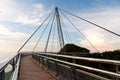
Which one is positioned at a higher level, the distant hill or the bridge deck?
the distant hill

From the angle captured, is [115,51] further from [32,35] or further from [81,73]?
[32,35]

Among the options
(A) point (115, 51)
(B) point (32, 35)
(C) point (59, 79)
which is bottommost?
(C) point (59, 79)

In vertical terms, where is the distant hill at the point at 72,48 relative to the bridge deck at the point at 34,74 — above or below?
above

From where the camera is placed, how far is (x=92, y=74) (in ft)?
29.1

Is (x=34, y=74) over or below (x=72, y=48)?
below

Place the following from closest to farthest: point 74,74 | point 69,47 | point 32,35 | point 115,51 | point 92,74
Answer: point 92,74
point 74,74
point 115,51
point 69,47
point 32,35

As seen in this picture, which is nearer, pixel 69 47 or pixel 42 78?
pixel 42 78

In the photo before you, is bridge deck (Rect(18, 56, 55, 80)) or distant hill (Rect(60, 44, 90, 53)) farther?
distant hill (Rect(60, 44, 90, 53))

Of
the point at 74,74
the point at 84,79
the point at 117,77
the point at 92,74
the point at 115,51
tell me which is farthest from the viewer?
the point at 115,51

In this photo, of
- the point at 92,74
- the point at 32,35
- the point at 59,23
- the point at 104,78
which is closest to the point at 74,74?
the point at 92,74

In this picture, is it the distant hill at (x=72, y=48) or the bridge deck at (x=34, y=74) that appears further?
the distant hill at (x=72, y=48)

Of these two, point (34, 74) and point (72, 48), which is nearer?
point (34, 74)

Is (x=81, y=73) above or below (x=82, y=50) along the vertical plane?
below

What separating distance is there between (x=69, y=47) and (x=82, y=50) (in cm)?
310
